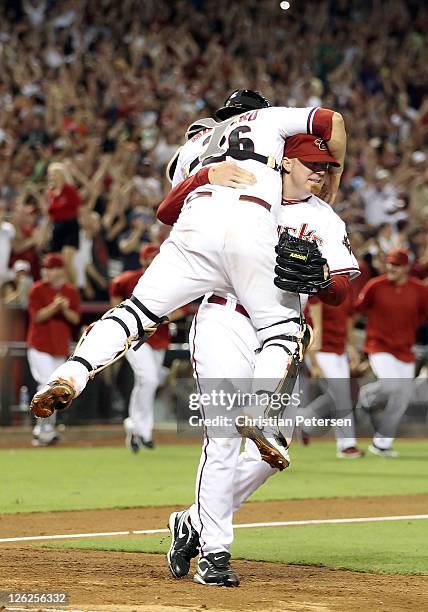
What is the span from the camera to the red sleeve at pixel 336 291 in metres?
6.39

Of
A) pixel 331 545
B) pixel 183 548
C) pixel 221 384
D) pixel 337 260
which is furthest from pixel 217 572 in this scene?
pixel 331 545

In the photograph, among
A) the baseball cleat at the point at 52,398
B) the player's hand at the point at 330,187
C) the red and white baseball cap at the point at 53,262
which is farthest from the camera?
the red and white baseball cap at the point at 53,262

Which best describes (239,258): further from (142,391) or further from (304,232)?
(142,391)

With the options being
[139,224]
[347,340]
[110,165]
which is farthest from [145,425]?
[110,165]

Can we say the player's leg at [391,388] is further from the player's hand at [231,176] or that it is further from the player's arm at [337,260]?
the player's hand at [231,176]

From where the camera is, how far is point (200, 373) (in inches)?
250

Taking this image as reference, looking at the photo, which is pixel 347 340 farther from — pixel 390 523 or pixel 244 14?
pixel 244 14

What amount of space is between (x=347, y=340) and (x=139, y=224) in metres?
3.95

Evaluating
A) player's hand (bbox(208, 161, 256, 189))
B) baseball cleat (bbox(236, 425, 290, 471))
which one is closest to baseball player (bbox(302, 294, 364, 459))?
player's hand (bbox(208, 161, 256, 189))

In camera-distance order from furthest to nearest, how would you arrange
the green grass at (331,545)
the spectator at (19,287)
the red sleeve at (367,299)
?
the spectator at (19,287)
the red sleeve at (367,299)
the green grass at (331,545)

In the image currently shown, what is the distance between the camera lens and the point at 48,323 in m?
16.1

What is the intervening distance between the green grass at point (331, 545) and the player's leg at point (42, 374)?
298 inches

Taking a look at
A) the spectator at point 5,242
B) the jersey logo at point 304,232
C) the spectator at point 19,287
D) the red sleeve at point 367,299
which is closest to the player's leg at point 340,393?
the red sleeve at point 367,299

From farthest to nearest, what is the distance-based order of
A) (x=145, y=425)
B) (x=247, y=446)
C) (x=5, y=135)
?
1. (x=5, y=135)
2. (x=145, y=425)
3. (x=247, y=446)
